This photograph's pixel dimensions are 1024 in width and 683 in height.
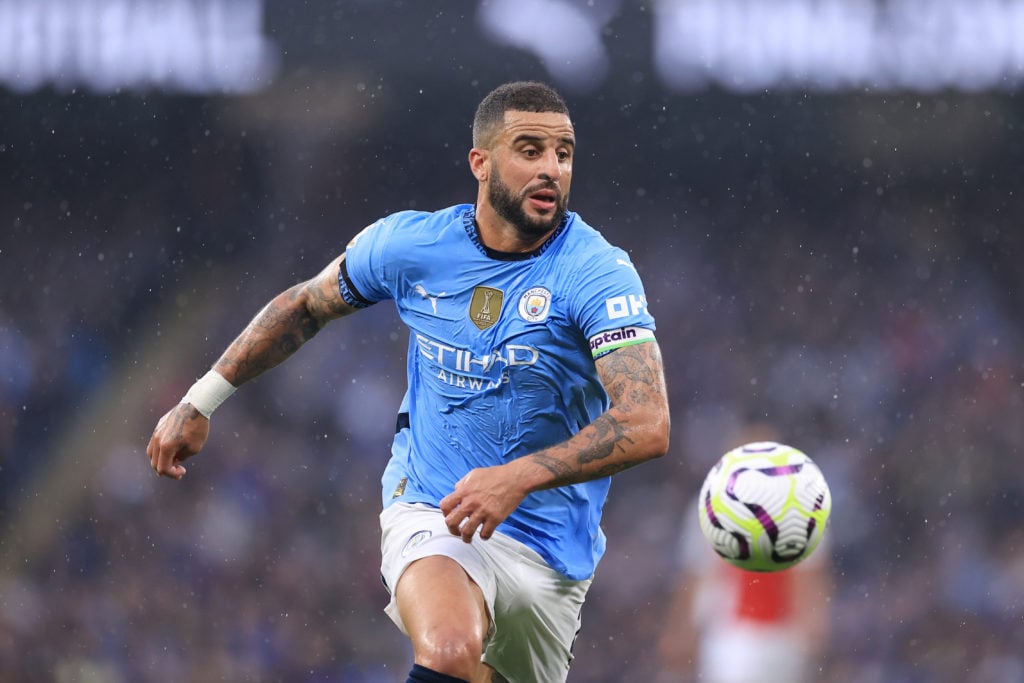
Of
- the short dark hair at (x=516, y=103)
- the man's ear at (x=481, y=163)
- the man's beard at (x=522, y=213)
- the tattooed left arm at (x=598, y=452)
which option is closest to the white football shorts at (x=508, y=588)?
the tattooed left arm at (x=598, y=452)

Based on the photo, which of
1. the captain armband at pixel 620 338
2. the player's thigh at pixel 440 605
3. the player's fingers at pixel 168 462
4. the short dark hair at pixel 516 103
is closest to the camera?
the player's thigh at pixel 440 605

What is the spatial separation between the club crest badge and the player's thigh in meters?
0.79

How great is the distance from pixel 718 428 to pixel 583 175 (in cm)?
239

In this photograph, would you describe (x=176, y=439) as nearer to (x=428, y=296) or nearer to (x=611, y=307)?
(x=428, y=296)

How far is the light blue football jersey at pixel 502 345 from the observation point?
4.36m

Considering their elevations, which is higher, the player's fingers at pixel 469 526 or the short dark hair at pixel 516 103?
the short dark hair at pixel 516 103

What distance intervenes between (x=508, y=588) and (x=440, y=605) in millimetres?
494

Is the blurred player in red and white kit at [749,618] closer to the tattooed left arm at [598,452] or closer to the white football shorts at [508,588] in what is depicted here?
the white football shorts at [508,588]

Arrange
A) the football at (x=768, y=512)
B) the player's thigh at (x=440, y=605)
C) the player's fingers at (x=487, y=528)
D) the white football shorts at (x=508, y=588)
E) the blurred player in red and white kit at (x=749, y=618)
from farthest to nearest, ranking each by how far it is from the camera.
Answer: the blurred player in red and white kit at (x=749, y=618) → the football at (x=768, y=512) → the white football shorts at (x=508, y=588) → the player's thigh at (x=440, y=605) → the player's fingers at (x=487, y=528)

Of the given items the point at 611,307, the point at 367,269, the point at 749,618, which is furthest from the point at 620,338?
the point at 749,618

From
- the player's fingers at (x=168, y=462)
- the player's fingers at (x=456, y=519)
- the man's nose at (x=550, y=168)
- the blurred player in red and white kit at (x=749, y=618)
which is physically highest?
the man's nose at (x=550, y=168)

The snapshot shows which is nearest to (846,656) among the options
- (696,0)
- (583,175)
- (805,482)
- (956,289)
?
(956,289)

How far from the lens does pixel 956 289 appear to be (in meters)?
11.5

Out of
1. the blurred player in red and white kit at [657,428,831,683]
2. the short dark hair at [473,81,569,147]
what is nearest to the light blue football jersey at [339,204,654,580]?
the short dark hair at [473,81,569,147]
